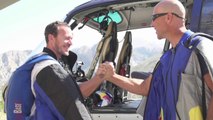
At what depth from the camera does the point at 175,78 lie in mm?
3152

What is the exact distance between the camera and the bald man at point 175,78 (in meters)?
3.04

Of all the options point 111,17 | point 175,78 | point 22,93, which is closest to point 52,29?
point 22,93

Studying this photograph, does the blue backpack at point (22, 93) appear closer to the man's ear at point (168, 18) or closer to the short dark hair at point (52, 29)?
the short dark hair at point (52, 29)

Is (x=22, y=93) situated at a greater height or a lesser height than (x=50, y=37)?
lesser

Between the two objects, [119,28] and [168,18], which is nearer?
[168,18]

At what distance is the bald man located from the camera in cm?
304

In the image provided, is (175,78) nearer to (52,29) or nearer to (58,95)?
(58,95)

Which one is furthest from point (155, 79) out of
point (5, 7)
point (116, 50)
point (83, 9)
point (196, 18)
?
point (5, 7)

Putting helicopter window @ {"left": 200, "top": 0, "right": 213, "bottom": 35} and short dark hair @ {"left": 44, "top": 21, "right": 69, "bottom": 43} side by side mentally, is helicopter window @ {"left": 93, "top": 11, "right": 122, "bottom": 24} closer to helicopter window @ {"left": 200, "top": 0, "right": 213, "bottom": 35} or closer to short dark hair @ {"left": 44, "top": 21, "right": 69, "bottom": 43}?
helicopter window @ {"left": 200, "top": 0, "right": 213, "bottom": 35}

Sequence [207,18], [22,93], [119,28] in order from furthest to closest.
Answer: [119,28] → [207,18] → [22,93]

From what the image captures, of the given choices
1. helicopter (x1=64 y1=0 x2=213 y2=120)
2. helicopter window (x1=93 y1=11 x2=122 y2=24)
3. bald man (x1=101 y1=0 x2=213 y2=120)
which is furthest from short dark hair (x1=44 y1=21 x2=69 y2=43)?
helicopter window (x1=93 y1=11 x2=122 y2=24)

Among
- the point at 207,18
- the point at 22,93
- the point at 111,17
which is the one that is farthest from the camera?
the point at 111,17

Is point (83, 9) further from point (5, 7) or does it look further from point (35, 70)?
point (5, 7)

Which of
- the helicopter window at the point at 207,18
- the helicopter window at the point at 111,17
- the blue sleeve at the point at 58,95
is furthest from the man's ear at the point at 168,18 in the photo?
the helicopter window at the point at 111,17
